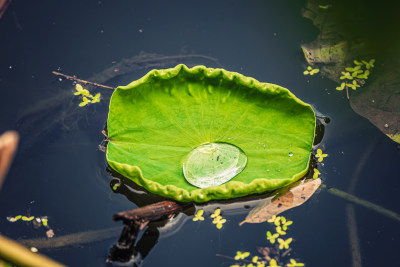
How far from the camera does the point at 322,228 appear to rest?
9.60 ft

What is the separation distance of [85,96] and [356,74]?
2.48 metres

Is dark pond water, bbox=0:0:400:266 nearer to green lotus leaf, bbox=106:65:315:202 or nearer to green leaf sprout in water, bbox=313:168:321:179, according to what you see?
green leaf sprout in water, bbox=313:168:321:179

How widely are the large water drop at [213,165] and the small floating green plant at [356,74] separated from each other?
4.57 feet

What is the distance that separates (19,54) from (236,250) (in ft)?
9.26

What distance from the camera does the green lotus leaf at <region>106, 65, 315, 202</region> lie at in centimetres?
281

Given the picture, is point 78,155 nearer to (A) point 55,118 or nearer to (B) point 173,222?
(A) point 55,118

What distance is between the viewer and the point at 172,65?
385cm

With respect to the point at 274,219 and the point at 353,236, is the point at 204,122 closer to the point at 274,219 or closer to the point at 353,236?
→ the point at 274,219

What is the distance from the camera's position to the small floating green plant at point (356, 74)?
3604mm

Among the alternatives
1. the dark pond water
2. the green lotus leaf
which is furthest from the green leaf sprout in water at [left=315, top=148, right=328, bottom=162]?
the green lotus leaf

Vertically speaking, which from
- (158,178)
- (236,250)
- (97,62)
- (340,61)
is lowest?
(236,250)

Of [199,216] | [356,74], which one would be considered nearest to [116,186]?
[199,216]

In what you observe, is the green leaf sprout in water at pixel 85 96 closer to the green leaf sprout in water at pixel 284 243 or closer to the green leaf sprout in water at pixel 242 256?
the green leaf sprout in water at pixel 242 256

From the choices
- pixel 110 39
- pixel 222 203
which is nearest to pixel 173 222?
pixel 222 203
